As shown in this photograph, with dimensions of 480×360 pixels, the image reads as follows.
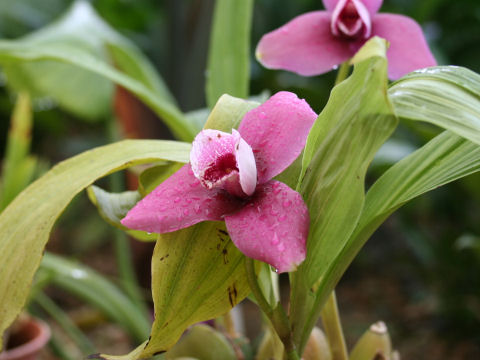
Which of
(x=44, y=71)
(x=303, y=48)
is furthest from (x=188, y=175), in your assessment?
(x=44, y=71)

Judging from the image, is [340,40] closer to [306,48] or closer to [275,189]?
[306,48]

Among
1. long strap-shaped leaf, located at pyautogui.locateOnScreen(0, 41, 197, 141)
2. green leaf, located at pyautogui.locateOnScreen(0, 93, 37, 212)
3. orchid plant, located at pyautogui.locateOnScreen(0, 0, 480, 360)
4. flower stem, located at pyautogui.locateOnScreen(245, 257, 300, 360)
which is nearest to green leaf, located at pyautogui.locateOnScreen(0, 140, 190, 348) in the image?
orchid plant, located at pyautogui.locateOnScreen(0, 0, 480, 360)

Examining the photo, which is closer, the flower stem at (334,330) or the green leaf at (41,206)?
the green leaf at (41,206)

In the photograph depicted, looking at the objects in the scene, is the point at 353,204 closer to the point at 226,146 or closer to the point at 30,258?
the point at 226,146

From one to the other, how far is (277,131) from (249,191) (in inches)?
1.6

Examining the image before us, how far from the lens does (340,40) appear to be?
404mm

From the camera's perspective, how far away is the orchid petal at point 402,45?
39cm

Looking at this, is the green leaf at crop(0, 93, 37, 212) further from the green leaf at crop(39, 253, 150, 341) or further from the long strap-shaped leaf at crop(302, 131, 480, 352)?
the long strap-shaped leaf at crop(302, 131, 480, 352)

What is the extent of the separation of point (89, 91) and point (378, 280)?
36.2 inches

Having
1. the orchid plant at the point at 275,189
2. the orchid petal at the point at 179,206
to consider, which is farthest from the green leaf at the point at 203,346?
the orchid petal at the point at 179,206

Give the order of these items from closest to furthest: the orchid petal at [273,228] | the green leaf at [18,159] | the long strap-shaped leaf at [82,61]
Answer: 1. the orchid petal at [273,228]
2. the long strap-shaped leaf at [82,61]
3. the green leaf at [18,159]

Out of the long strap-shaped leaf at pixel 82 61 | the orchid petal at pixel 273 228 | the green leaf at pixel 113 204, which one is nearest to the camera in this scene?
the orchid petal at pixel 273 228

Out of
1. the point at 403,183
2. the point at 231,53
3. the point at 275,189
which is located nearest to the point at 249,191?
the point at 275,189

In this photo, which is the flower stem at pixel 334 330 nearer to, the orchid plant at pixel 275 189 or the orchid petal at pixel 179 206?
the orchid plant at pixel 275 189
